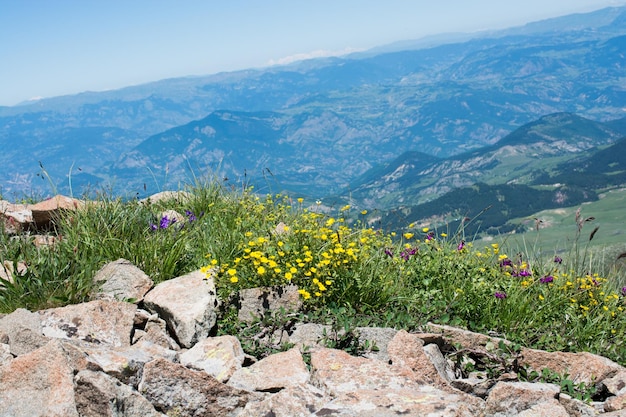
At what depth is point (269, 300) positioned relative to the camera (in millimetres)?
6453

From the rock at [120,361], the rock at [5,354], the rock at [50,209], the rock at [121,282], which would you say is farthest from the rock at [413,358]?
the rock at [50,209]

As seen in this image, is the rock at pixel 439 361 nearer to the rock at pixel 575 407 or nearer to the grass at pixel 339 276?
the grass at pixel 339 276

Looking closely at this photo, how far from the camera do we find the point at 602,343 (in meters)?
6.72

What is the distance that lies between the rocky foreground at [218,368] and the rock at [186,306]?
0.05ft

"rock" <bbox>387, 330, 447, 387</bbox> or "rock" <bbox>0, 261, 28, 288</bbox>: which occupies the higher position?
"rock" <bbox>0, 261, 28, 288</bbox>

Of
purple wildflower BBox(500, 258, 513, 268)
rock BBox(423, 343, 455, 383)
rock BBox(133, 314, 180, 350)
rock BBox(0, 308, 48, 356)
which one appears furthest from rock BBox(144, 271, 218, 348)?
purple wildflower BBox(500, 258, 513, 268)

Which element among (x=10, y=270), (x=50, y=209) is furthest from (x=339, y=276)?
(x=50, y=209)

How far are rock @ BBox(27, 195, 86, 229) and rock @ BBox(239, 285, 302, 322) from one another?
3.85m

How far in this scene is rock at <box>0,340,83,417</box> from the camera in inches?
139

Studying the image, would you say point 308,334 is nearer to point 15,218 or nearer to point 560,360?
point 560,360

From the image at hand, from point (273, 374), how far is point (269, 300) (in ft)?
5.89

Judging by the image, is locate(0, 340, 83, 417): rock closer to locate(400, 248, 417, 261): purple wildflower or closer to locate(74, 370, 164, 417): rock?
locate(74, 370, 164, 417): rock

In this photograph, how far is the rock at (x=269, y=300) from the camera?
20.9ft

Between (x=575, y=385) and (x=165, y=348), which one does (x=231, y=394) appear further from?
(x=575, y=385)
